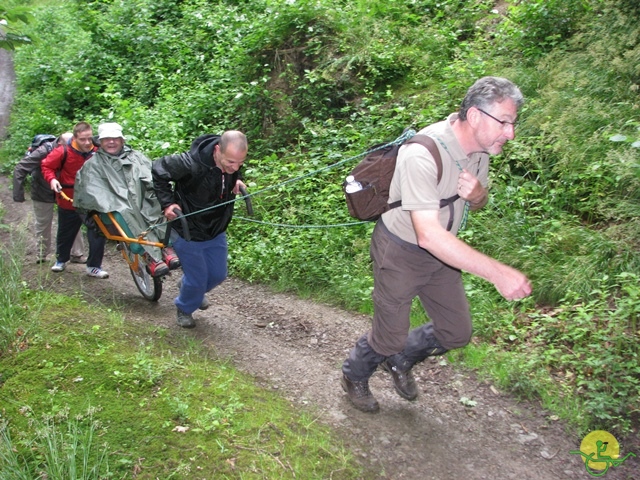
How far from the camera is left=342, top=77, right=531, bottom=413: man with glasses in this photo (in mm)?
3184

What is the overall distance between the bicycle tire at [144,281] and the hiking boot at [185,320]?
694 millimetres

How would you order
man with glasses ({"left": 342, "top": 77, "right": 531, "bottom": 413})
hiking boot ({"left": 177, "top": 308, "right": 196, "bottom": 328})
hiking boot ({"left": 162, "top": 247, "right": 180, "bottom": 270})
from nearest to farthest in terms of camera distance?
1. man with glasses ({"left": 342, "top": 77, "right": 531, "bottom": 413})
2. hiking boot ({"left": 177, "top": 308, "right": 196, "bottom": 328})
3. hiking boot ({"left": 162, "top": 247, "right": 180, "bottom": 270})

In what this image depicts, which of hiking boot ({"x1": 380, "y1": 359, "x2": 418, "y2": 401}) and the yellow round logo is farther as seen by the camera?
hiking boot ({"x1": 380, "y1": 359, "x2": 418, "y2": 401})

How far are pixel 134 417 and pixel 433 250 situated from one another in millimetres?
2275

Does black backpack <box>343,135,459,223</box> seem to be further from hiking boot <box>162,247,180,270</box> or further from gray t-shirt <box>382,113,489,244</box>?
hiking boot <box>162,247,180,270</box>

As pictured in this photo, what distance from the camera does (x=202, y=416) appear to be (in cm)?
394

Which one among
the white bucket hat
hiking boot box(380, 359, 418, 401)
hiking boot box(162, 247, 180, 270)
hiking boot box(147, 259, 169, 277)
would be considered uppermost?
the white bucket hat

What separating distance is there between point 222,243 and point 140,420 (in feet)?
7.67

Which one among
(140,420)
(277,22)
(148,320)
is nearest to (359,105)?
(277,22)

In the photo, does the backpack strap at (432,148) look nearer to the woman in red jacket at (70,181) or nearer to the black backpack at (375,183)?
the black backpack at (375,183)

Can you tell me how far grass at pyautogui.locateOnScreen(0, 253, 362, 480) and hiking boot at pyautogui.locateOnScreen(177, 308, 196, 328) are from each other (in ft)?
2.73

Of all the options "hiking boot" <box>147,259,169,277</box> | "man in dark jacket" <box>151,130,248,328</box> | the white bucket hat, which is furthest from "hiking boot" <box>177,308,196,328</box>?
the white bucket hat

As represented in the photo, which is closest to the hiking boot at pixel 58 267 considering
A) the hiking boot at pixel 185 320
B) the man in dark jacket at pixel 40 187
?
the man in dark jacket at pixel 40 187

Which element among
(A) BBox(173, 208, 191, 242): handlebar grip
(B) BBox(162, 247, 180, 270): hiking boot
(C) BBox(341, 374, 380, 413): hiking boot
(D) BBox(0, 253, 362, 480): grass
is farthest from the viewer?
(B) BBox(162, 247, 180, 270): hiking boot
